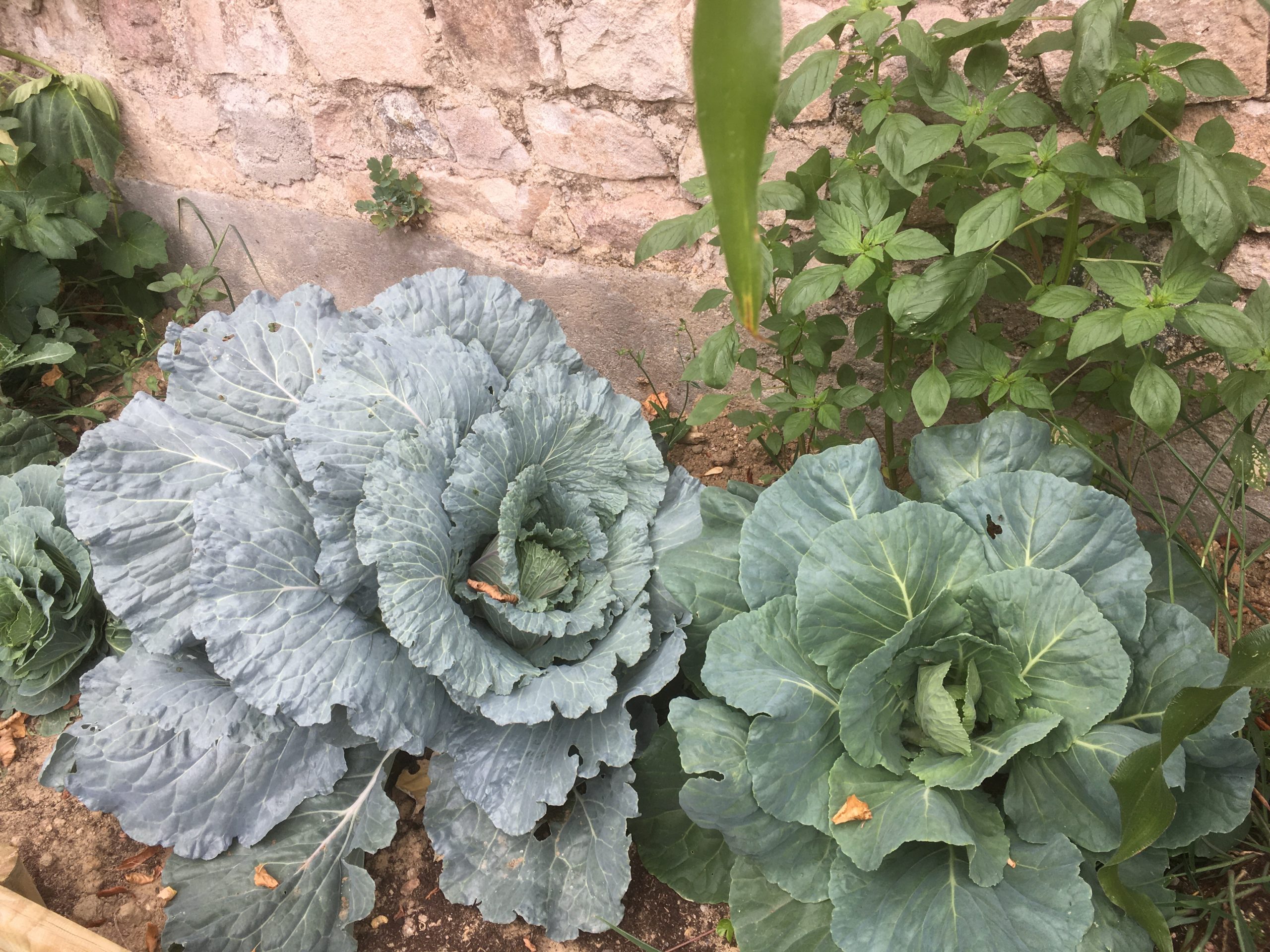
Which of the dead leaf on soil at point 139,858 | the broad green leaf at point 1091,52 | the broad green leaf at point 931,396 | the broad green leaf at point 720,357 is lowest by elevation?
the dead leaf on soil at point 139,858

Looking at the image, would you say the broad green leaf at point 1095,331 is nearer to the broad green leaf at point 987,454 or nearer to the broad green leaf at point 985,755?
the broad green leaf at point 987,454

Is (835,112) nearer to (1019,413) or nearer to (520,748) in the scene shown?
(1019,413)

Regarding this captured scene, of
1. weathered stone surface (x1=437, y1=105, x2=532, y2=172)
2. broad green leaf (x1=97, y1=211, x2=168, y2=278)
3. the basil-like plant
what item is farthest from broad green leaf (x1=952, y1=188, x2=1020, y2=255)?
broad green leaf (x1=97, y1=211, x2=168, y2=278)

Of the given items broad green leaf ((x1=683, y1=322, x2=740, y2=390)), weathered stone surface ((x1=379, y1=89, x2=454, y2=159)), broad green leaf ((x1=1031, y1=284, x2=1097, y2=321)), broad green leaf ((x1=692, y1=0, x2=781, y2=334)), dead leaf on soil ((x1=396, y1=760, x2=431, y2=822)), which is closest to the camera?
broad green leaf ((x1=692, y1=0, x2=781, y2=334))

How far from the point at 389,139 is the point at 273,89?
1.31 feet

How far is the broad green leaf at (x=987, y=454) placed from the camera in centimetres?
144

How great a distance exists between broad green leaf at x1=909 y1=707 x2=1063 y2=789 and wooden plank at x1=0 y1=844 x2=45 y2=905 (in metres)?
1.55

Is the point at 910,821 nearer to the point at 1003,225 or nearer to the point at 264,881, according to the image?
the point at 1003,225

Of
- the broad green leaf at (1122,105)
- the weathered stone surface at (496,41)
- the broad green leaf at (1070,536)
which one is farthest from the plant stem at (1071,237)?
the weathered stone surface at (496,41)

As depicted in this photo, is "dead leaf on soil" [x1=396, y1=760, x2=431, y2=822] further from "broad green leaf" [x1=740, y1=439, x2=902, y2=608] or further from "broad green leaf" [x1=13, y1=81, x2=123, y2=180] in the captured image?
"broad green leaf" [x1=13, y1=81, x2=123, y2=180]

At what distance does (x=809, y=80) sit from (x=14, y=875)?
77.6 inches

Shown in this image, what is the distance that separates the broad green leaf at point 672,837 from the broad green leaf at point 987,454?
67 cm

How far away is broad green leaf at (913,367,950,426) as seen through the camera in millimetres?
1450

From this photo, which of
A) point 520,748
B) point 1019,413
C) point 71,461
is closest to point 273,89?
point 71,461
